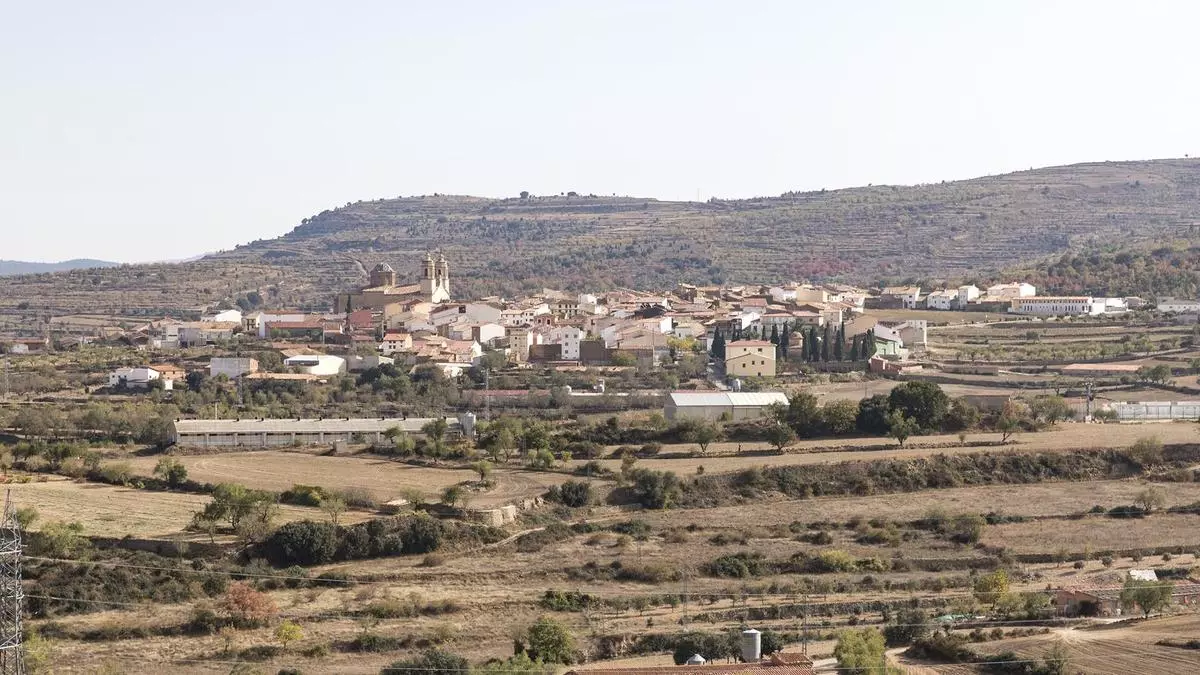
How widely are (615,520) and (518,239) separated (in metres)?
118

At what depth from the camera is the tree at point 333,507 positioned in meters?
34.2

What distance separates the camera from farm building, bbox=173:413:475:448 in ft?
147

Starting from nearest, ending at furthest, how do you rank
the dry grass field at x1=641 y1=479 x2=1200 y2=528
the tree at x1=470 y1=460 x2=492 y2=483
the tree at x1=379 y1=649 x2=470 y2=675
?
the tree at x1=379 y1=649 x2=470 y2=675, the dry grass field at x1=641 y1=479 x2=1200 y2=528, the tree at x1=470 y1=460 x2=492 y2=483

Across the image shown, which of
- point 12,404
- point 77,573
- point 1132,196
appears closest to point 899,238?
point 1132,196

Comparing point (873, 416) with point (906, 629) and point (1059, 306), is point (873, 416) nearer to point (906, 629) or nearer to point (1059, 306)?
point (906, 629)

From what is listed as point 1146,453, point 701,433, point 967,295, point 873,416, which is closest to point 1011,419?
point 873,416

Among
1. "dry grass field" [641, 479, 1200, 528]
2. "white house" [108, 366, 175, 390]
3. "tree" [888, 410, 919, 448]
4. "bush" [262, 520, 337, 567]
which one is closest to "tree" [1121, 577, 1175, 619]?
"dry grass field" [641, 479, 1200, 528]

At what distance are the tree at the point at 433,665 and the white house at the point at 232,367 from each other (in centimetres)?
3539

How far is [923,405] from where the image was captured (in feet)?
143

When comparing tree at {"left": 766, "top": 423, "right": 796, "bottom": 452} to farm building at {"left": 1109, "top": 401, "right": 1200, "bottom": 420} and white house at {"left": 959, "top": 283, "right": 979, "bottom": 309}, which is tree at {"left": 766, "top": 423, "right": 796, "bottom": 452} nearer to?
farm building at {"left": 1109, "top": 401, "right": 1200, "bottom": 420}

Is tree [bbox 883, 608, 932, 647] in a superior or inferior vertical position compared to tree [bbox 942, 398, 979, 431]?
inferior

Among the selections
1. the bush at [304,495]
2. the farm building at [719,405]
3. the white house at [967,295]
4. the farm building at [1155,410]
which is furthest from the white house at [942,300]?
the bush at [304,495]

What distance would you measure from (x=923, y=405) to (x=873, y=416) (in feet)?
4.19

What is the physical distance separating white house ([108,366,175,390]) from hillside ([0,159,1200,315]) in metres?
40.2
